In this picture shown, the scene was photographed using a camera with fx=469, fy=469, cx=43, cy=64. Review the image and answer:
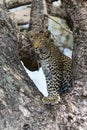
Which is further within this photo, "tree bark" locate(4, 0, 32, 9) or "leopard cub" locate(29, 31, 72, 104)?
"tree bark" locate(4, 0, 32, 9)

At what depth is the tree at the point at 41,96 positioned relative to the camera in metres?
2.96

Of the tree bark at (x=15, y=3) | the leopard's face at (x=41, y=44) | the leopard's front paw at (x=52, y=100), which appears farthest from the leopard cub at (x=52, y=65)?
the tree bark at (x=15, y=3)

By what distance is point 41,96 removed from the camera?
127 inches

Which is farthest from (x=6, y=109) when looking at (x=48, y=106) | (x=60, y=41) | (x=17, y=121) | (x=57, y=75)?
(x=60, y=41)

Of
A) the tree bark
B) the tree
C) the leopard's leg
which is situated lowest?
the tree bark

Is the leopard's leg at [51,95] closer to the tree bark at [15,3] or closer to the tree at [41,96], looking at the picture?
the tree at [41,96]

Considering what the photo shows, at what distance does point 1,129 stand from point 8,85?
13.3 inches

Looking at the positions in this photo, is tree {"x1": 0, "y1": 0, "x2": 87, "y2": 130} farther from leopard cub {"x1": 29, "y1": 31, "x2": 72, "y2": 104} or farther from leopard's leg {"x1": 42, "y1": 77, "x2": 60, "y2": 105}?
leopard cub {"x1": 29, "y1": 31, "x2": 72, "y2": 104}

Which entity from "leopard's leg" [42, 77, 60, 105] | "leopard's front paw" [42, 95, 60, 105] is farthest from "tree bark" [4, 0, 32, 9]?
"leopard's front paw" [42, 95, 60, 105]

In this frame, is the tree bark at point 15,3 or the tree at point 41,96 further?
the tree bark at point 15,3

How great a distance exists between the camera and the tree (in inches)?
116

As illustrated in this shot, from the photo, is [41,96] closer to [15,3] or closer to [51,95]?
[51,95]

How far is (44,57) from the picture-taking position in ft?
12.0

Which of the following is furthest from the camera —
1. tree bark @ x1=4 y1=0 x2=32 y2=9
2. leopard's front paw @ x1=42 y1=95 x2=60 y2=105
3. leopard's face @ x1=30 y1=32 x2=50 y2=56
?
tree bark @ x1=4 y1=0 x2=32 y2=9
